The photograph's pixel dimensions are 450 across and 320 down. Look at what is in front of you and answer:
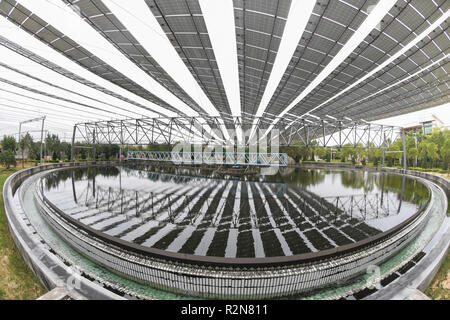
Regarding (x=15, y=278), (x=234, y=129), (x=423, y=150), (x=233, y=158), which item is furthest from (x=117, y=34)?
(x=423, y=150)

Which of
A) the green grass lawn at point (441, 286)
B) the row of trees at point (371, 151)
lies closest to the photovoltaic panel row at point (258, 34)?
the green grass lawn at point (441, 286)

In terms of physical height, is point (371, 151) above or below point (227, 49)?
below

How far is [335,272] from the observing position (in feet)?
19.2

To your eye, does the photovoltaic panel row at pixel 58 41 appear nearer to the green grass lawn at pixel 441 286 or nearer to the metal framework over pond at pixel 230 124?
the metal framework over pond at pixel 230 124

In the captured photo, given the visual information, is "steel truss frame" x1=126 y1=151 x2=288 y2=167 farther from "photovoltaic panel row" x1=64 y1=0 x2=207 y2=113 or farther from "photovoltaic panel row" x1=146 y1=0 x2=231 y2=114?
"photovoltaic panel row" x1=64 y1=0 x2=207 y2=113

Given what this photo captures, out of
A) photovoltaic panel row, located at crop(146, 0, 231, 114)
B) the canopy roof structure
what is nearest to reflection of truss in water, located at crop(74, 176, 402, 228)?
the canopy roof structure

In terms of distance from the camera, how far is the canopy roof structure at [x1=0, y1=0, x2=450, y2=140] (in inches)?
338

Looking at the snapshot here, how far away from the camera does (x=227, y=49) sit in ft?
39.1

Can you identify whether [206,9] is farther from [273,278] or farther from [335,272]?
[335,272]

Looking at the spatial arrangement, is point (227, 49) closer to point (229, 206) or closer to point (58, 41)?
point (58, 41)

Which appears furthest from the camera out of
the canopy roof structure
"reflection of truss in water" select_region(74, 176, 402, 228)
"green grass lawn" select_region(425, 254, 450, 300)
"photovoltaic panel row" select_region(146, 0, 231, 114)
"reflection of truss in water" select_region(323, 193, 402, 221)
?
"reflection of truss in water" select_region(323, 193, 402, 221)

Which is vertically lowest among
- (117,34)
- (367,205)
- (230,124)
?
(367,205)

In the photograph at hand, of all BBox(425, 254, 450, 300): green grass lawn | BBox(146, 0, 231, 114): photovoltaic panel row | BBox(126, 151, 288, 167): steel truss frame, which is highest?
BBox(146, 0, 231, 114): photovoltaic panel row
